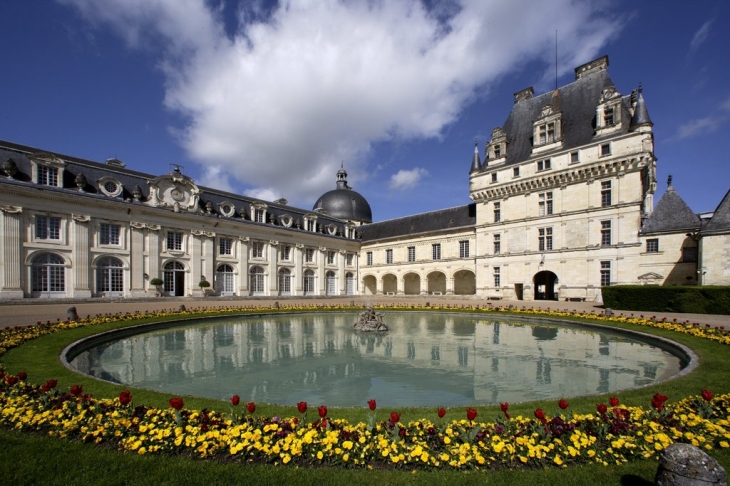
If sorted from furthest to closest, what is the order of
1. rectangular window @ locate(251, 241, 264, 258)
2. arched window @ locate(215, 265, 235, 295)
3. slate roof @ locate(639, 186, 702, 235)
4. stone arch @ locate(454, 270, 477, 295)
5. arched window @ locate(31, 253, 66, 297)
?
stone arch @ locate(454, 270, 477, 295), rectangular window @ locate(251, 241, 264, 258), arched window @ locate(215, 265, 235, 295), arched window @ locate(31, 253, 66, 297), slate roof @ locate(639, 186, 702, 235)

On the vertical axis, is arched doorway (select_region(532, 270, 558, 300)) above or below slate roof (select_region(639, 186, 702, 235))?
below

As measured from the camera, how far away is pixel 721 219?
21.8 meters

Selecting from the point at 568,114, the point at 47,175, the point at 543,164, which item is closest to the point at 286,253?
the point at 47,175

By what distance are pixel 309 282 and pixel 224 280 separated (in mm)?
10876

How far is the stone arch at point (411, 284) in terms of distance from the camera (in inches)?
1801

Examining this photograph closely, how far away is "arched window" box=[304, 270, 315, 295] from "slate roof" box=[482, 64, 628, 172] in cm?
2338

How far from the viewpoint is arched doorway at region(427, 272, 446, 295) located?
42500 mm

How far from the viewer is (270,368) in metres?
8.89

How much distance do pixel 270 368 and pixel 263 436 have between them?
498cm

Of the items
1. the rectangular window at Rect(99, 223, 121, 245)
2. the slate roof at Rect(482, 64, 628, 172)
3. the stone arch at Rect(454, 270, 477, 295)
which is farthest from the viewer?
the stone arch at Rect(454, 270, 477, 295)

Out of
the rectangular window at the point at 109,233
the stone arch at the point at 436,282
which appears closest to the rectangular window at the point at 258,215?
the rectangular window at the point at 109,233

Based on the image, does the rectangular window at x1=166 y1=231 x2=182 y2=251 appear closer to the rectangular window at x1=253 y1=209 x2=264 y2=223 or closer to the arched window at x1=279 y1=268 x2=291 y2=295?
the rectangular window at x1=253 y1=209 x2=264 y2=223

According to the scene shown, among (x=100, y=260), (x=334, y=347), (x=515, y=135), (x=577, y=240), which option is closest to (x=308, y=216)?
(x=100, y=260)

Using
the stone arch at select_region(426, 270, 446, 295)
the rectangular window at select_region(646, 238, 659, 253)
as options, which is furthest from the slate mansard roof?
the rectangular window at select_region(646, 238, 659, 253)
